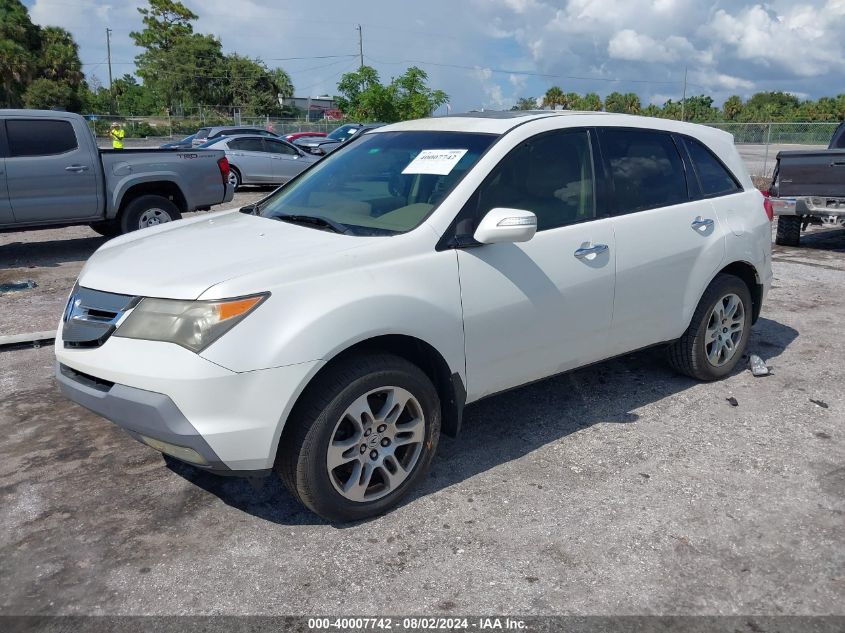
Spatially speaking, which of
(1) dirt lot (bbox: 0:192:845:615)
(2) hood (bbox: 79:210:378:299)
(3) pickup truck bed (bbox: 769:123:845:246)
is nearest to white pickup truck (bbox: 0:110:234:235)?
(1) dirt lot (bbox: 0:192:845:615)

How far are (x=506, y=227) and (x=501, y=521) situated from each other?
1354 mm

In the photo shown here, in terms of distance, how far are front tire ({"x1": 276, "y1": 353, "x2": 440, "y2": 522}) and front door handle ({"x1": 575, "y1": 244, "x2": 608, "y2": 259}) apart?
117 cm

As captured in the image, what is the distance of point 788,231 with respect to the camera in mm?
11016

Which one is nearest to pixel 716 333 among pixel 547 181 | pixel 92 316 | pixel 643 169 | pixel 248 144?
pixel 643 169

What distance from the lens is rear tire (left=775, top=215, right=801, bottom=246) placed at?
10.9 m

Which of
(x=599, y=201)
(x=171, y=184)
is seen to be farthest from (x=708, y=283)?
(x=171, y=184)

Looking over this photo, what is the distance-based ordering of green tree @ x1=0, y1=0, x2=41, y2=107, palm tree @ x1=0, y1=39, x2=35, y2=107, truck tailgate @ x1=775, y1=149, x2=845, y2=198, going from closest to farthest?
truck tailgate @ x1=775, y1=149, x2=845, y2=198, palm tree @ x1=0, y1=39, x2=35, y2=107, green tree @ x1=0, y1=0, x2=41, y2=107

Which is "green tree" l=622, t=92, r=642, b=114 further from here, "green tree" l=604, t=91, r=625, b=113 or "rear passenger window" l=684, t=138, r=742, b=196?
"rear passenger window" l=684, t=138, r=742, b=196

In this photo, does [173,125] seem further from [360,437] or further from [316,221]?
[360,437]

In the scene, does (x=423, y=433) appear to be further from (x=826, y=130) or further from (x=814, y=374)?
(x=826, y=130)

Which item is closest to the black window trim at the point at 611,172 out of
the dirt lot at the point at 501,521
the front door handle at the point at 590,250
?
the front door handle at the point at 590,250

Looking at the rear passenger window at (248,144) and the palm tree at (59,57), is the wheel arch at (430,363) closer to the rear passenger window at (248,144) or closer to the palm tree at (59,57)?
the rear passenger window at (248,144)

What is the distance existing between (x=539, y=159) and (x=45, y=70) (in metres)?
58.1

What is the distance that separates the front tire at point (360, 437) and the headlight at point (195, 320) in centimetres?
44
